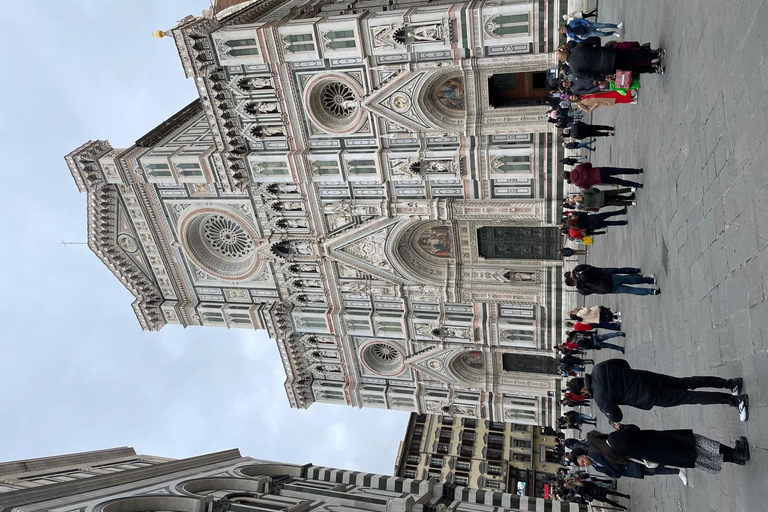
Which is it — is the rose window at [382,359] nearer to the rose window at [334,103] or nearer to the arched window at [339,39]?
the rose window at [334,103]

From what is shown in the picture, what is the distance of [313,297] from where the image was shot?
23656 millimetres

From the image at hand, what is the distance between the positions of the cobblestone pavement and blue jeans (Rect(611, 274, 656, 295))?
26 cm

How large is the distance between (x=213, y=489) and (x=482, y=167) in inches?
502

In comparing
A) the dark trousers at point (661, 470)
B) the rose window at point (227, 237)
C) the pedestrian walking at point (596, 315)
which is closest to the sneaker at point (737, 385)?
the dark trousers at point (661, 470)

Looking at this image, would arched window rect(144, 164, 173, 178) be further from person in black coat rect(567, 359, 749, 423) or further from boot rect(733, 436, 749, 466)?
boot rect(733, 436, 749, 466)

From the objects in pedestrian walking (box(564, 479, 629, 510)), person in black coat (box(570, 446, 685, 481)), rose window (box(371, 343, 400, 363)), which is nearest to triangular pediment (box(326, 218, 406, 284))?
rose window (box(371, 343, 400, 363))

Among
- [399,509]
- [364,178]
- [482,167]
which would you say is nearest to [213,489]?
[399,509]

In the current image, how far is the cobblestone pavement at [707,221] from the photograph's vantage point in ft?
16.5

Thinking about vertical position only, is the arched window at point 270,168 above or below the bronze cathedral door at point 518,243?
above

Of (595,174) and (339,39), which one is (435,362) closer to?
(339,39)

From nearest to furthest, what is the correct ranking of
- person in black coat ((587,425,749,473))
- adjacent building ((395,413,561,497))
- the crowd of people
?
person in black coat ((587,425,749,473)), the crowd of people, adjacent building ((395,413,561,497))

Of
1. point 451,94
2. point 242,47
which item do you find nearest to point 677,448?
point 451,94

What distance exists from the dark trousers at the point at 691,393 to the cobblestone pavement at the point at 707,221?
0.22m

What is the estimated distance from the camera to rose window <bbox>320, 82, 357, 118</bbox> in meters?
19.9
